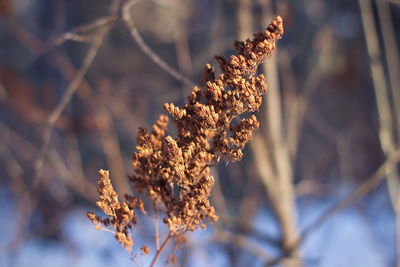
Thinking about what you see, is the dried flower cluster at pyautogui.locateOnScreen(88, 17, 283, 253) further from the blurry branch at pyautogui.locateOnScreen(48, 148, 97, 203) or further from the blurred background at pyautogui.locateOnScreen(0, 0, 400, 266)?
the blurry branch at pyautogui.locateOnScreen(48, 148, 97, 203)

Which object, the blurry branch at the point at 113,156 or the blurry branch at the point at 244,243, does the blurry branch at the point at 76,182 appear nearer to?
the blurry branch at the point at 113,156

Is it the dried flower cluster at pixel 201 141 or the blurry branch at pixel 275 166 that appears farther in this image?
the blurry branch at pixel 275 166

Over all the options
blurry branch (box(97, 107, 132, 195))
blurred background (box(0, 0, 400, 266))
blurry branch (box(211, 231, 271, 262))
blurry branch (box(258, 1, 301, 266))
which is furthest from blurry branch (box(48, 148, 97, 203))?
blurry branch (box(258, 1, 301, 266))

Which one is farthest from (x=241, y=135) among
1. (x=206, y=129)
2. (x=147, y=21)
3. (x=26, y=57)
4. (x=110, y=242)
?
(x=26, y=57)

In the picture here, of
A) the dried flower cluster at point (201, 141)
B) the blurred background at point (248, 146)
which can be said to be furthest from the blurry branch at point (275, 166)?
the dried flower cluster at point (201, 141)

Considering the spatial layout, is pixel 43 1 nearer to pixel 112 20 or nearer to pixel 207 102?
pixel 112 20

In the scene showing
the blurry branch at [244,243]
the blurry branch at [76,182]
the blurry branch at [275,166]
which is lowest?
the blurry branch at [244,243]

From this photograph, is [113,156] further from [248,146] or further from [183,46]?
[248,146]

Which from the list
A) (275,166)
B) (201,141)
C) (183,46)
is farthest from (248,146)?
(201,141)
